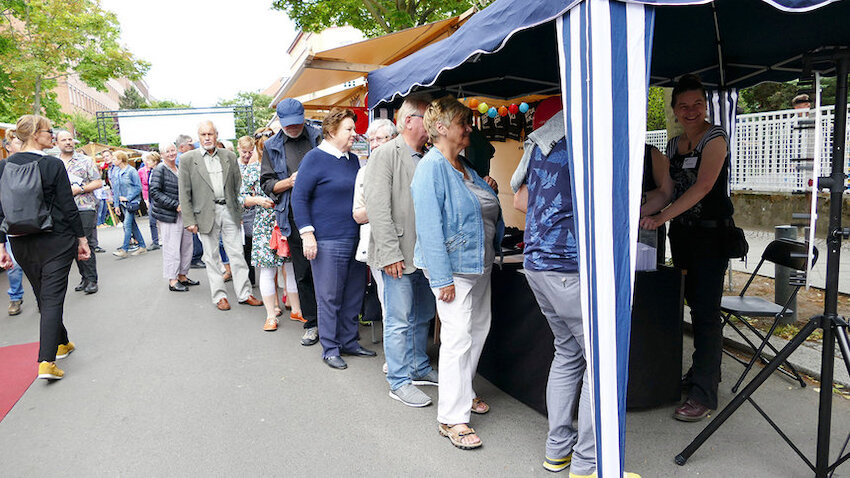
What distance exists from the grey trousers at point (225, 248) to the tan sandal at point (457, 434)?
3.84 metres

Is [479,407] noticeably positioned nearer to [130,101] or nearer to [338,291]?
[338,291]

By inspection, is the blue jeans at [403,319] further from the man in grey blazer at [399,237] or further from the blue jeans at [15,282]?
the blue jeans at [15,282]

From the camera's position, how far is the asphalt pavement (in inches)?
119

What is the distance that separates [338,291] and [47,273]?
2219mm

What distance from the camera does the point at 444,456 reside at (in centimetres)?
311

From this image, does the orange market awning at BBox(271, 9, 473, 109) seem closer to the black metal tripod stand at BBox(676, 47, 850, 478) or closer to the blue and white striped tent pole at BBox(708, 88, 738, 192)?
the blue and white striped tent pole at BBox(708, 88, 738, 192)

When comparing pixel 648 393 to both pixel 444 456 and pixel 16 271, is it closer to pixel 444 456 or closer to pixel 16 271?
pixel 444 456

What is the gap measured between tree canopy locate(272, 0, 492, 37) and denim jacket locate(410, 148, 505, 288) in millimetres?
11019

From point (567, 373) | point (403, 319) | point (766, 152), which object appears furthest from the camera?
point (766, 152)

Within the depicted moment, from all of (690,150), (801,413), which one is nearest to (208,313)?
(690,150)

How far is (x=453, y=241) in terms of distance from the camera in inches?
122

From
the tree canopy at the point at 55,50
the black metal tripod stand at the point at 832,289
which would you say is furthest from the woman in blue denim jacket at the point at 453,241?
the tree canopy at the point at 55,50

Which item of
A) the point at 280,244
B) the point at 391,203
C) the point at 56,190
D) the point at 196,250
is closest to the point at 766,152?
the point at 280,244

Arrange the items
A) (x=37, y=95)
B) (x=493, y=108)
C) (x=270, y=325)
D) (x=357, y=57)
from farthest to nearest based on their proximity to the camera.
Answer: (x=37, y=95) < (x=357, y=57) < (x=493, y=108) < (x=270, y=325)
